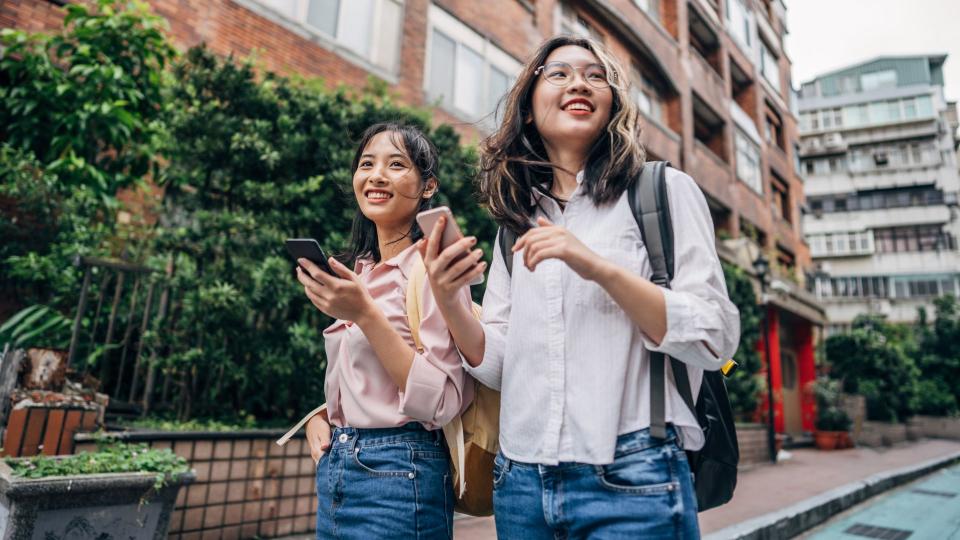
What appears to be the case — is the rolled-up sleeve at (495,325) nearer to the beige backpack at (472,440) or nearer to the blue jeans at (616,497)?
the beige backpack at (472,440)

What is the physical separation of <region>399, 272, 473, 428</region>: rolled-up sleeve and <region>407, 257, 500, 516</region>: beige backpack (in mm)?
31

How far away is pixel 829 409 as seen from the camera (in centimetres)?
1631

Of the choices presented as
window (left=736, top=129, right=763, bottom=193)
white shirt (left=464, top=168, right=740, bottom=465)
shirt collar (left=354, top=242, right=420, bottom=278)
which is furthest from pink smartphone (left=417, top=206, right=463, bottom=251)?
window (left=736, top=129, right=763, bottom=193)

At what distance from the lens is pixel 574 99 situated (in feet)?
5.13

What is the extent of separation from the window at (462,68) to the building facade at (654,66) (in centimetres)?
3

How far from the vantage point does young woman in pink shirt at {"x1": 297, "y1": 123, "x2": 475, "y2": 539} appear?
1.50m

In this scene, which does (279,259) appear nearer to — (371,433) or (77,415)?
(77,415)

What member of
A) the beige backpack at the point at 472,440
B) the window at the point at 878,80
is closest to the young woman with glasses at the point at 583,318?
the beige backpack at the point at 472,440

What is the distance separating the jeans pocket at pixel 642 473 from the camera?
1189 mm

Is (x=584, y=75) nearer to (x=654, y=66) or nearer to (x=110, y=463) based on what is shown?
(x=110, y=463)

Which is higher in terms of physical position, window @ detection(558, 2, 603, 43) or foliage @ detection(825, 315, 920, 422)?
window @ detection(558, 2, 603, 43)

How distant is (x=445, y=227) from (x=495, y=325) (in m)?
0.42

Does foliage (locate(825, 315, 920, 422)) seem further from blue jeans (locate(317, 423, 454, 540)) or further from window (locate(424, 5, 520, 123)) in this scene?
blue jeans (locate(317, 423, 454, 540))

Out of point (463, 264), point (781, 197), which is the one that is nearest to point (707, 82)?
point (781, 197)
